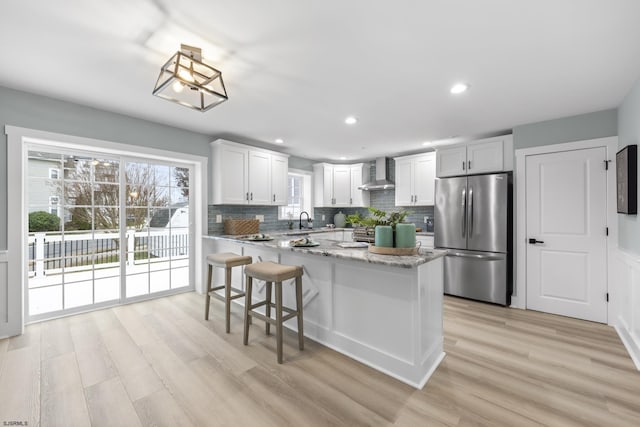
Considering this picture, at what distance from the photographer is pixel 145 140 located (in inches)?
137

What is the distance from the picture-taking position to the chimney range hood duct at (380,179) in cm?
545

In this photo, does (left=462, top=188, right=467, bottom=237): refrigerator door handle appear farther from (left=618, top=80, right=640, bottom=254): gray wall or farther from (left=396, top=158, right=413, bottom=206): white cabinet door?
(left=618, top=80, right=640, bottom=254): gray wall

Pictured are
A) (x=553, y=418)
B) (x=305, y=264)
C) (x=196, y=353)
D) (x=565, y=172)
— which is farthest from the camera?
(x=565, y=172)

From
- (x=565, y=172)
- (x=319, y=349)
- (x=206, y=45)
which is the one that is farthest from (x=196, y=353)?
(x=565, y=172)

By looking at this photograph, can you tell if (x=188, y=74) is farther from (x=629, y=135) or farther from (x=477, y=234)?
(x=629, y=135)

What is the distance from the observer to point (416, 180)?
16.0 feet

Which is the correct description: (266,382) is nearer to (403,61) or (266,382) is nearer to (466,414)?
(466,414)

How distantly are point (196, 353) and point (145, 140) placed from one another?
2684mm

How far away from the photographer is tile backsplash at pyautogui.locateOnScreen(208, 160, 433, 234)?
14.2 ft

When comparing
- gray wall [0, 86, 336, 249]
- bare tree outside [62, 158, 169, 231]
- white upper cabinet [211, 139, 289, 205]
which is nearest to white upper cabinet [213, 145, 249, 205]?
white upper cabinet [211, 139, 289, 205]

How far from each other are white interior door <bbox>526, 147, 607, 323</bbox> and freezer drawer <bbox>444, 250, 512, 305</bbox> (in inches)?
11.4

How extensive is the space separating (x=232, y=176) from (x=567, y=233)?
447cm

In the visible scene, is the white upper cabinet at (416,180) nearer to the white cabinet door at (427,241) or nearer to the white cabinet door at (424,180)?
the white cabinet door at (424,180)

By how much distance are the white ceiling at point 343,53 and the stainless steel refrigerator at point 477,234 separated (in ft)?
3.17
